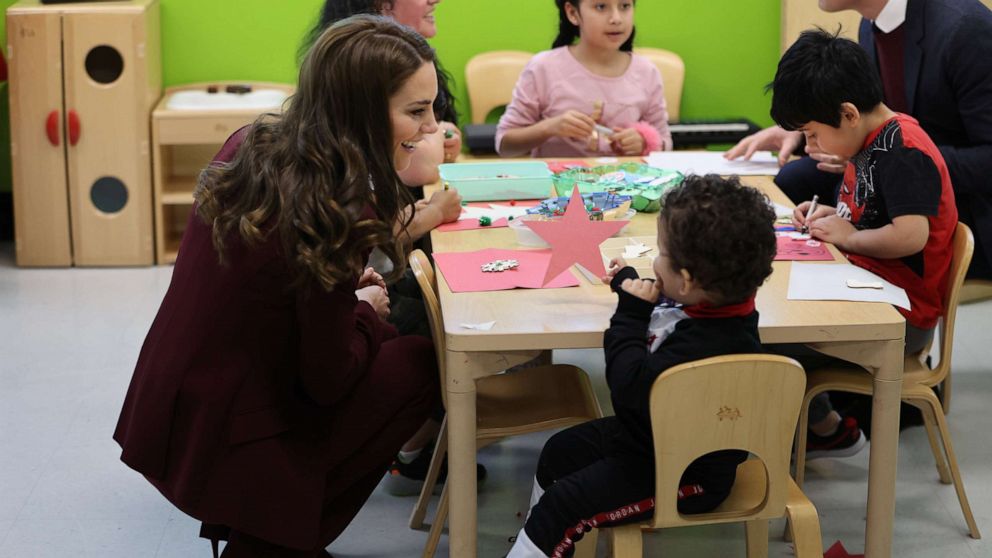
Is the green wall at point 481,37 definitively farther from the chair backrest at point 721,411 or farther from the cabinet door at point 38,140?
the chair backrest at point 721,411

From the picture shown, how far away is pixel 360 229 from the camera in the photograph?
1.84 m

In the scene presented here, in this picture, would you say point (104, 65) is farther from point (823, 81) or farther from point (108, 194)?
point (823, 81)

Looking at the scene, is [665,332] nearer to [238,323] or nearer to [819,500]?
[238,323]

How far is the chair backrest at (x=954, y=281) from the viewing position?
231cm

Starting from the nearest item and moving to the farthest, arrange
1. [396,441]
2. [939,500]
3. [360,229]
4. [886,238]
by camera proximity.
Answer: [360,229]
[396,441]
[886,238]
[939,500]

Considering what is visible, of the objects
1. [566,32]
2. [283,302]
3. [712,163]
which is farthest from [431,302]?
[566,32]

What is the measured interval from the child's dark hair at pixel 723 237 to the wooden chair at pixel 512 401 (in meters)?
0.48

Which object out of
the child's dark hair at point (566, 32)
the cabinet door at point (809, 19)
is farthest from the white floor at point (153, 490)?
the cabinet door at point (809, 19)

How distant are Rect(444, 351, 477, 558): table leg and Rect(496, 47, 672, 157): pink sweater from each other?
154 centimetres

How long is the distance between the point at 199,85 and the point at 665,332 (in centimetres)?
300

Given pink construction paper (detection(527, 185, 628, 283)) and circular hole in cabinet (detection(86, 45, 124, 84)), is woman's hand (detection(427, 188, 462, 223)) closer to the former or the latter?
pink construction paper (detection(527, 185, 628, 283))

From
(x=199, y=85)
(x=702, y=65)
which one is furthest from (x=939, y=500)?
(x=199, y=85)

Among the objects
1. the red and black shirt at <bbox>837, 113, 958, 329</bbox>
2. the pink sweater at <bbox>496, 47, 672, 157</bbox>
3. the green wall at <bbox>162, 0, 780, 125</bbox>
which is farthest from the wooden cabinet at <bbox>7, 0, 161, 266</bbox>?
the red and black shirt at <bbox>837, 113, 958, 329</bbox>

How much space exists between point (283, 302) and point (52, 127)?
2.48 m
